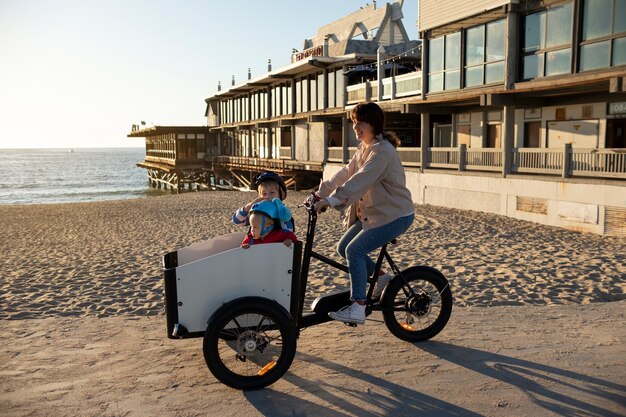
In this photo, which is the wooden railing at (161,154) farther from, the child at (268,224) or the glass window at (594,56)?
the child at (268,224)

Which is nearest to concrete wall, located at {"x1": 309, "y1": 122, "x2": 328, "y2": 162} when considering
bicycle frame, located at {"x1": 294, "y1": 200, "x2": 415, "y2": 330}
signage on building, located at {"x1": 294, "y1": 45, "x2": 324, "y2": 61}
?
signage on building, located at {"x1": 294, "y1": 45, "x2": 324, "y2": 61}

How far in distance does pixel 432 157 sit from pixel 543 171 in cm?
545

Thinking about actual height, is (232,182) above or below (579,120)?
below

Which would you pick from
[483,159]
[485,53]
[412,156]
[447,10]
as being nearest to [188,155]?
[412,156]

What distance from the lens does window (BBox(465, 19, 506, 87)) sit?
Result: 18422mm

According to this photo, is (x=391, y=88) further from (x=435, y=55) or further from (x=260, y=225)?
(x=260, y=225)

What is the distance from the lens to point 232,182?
1901 inches

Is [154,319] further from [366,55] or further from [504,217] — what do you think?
[366,55]

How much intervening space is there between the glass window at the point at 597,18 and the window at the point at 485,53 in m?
2.96

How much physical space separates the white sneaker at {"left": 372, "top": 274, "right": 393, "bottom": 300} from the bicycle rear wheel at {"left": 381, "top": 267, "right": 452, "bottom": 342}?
0.08m

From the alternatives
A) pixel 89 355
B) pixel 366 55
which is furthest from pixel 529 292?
pixel 366 55

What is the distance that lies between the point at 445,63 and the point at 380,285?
17613 mm

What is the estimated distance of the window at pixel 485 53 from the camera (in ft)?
60.4

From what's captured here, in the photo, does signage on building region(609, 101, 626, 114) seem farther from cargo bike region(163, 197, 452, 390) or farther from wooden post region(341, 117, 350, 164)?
cargo bike region(163, 197, 452, 390)
